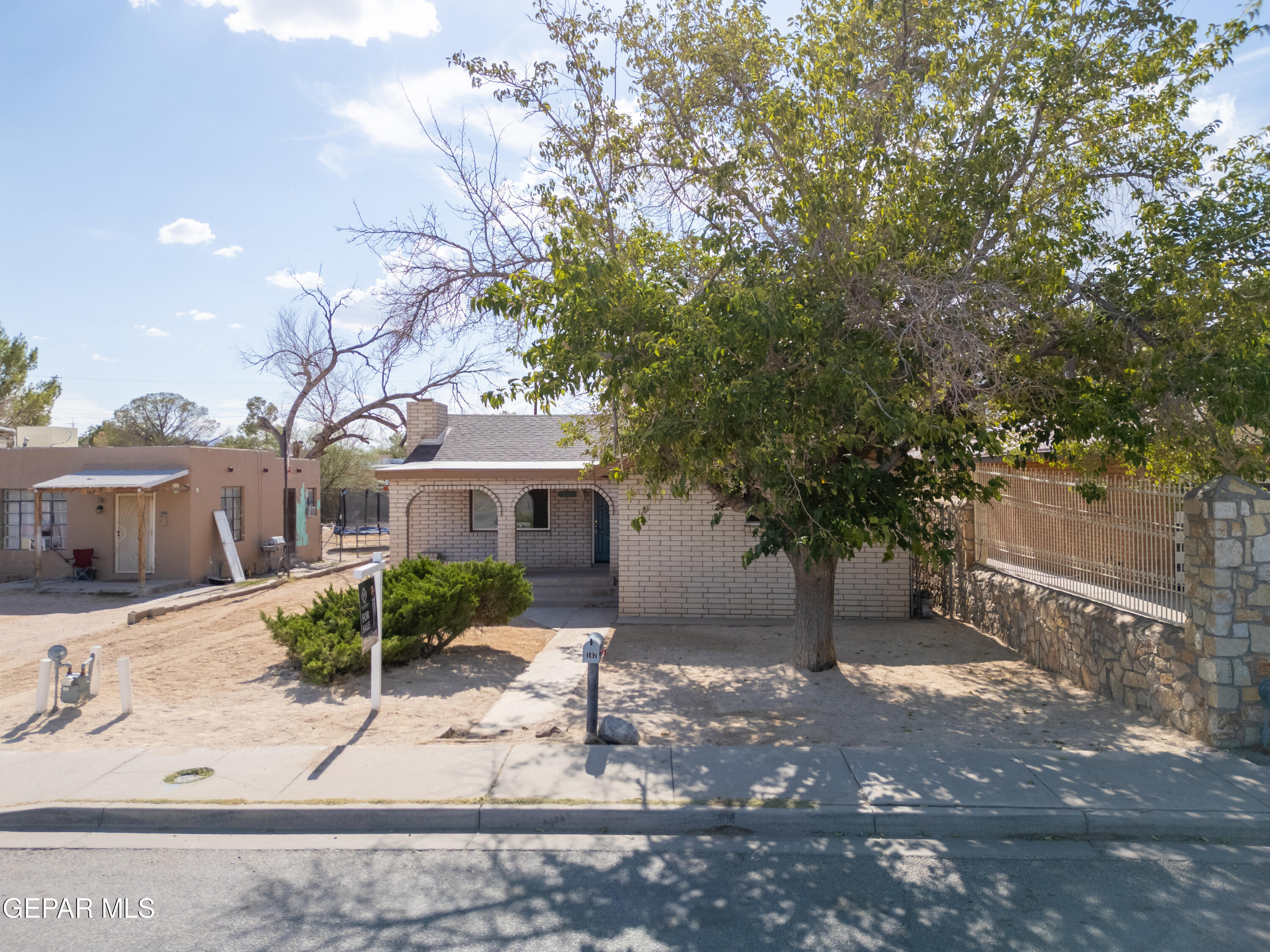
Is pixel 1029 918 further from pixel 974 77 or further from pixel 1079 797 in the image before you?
pixel 974 77

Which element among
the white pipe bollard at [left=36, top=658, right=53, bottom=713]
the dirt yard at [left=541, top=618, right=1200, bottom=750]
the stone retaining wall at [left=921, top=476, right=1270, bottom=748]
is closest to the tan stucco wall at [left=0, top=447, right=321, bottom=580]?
the white pipe bollard at [left=36, top=658, right=53, bottom=713]

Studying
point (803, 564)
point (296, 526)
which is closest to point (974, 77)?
point (803, 564)

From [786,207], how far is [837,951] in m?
6.21

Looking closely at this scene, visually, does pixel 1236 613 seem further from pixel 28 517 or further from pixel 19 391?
pixel 19 391

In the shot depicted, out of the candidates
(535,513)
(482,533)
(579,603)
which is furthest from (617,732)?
(535,513)

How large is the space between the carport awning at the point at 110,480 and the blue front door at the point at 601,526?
31.0ft

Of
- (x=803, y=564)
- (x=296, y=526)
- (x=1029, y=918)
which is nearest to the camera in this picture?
(x=1029, y=918)

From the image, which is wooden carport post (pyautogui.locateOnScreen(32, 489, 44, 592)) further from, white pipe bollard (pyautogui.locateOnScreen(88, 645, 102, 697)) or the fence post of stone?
the fence post of stone

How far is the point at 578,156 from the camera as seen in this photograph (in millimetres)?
9273

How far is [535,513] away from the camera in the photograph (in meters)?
A: 18.9

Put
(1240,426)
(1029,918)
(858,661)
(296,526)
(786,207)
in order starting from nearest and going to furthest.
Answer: (1029,918), (786,207), (1240,426), (858,661), (296,526)

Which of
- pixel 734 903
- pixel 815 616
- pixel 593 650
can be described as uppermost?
pixel 593 650

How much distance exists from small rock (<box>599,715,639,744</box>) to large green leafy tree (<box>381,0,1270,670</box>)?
2.17m

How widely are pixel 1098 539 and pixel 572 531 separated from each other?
39.3ft
